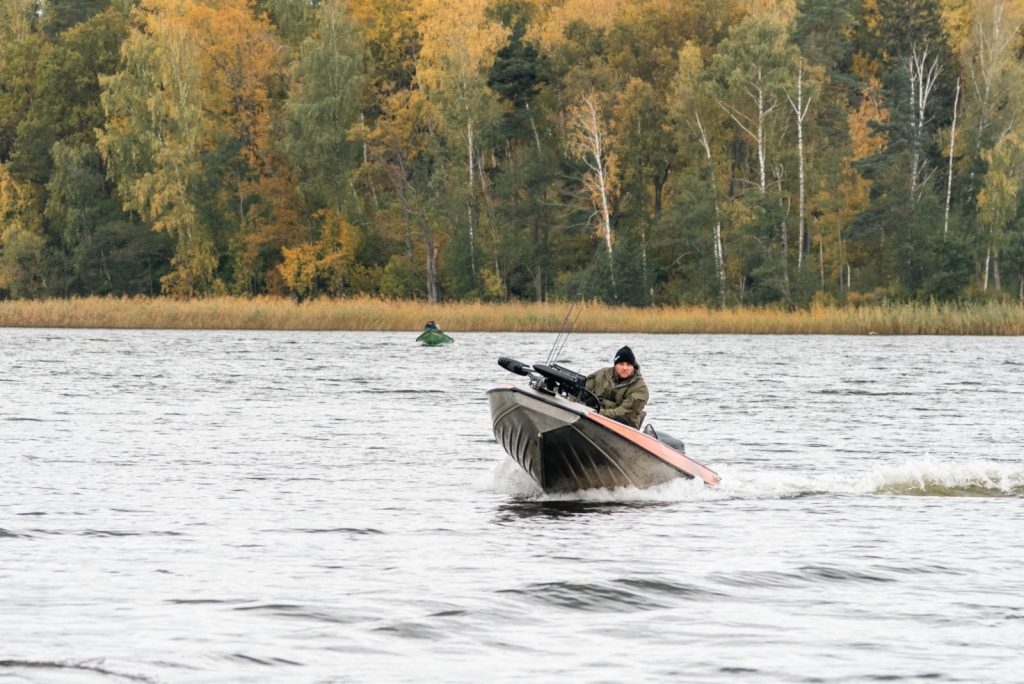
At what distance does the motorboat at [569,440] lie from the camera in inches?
646

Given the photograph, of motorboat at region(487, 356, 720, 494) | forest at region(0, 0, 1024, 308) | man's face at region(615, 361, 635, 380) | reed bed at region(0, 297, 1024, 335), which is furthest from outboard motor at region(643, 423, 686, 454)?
forest at region(0, 0, 1024, 308)

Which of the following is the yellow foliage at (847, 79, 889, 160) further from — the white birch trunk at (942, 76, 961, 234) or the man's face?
A: the man's face

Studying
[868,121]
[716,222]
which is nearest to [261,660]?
[716,222]

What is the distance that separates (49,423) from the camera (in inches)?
1003

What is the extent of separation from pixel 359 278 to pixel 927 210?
27.0 meters

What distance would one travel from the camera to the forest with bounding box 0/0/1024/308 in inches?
2704

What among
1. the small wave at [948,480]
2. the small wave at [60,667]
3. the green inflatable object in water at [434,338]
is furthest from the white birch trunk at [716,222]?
the small wave at [60,667]

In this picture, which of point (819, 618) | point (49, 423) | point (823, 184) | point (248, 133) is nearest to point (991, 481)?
point (819, 618)

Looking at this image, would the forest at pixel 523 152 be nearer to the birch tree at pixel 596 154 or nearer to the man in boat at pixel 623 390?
the birch tree at pixel 596 154

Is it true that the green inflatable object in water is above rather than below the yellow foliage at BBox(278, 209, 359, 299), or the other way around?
below

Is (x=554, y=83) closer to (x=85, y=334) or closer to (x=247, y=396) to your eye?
(x=85, y=334)

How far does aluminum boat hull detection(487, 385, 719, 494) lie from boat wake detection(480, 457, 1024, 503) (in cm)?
15

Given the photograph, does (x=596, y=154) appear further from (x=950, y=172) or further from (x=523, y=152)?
(x=950, y=172)

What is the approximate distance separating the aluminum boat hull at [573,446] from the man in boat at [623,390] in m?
0.37
